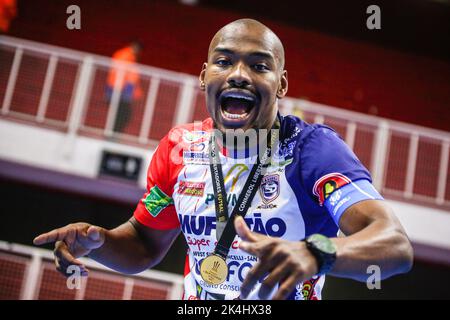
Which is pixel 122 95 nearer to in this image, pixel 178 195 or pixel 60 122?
pixel 60 122

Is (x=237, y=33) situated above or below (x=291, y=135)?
above

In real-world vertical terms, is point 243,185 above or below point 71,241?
above

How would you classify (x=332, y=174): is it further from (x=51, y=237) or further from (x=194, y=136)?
(x=51, y=237)

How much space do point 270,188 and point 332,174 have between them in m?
0.34

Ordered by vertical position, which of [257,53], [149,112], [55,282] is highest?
[149,112]

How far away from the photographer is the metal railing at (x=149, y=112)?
783 cm

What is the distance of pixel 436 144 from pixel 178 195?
683 cm

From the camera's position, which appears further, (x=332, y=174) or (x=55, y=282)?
(x=55, y=282)

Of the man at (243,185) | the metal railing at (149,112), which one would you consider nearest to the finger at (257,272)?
the man at (243,185)

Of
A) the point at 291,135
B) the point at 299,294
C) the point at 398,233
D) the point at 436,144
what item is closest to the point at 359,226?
the point at 398,233

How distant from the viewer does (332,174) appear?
6.71 ft

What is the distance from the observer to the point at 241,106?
2.41 meters

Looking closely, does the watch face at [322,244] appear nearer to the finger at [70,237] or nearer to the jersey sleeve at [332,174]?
the jersey sleeve at [332,174]

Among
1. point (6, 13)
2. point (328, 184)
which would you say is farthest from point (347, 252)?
point (6, 13)
